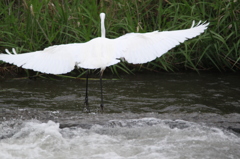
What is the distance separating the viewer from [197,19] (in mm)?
5941

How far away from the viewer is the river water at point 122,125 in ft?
11.0

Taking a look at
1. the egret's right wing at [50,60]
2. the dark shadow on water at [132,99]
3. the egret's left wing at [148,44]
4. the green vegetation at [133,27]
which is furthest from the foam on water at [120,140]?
the green vegetation at [133,27]

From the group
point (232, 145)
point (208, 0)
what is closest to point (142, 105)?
point (232, 145)

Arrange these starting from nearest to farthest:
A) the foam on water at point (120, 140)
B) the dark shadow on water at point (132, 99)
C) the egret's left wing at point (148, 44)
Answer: the foam on water at point (120, 140), the dark shadow on water at point (132, 99), the egret's left wing at point (148, 44)

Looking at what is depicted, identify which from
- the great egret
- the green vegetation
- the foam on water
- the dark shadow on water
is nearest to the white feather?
the great egret

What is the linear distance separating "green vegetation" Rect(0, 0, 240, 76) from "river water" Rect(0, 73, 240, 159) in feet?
2.45

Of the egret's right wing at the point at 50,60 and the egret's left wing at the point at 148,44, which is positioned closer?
the egret's right wing at the point at 50,60

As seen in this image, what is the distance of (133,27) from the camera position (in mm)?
6043

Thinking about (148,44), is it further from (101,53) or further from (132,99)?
(132,99)

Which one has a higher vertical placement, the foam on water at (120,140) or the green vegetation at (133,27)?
the green vegetation at (133,27)

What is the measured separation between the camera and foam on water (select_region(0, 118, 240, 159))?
3.32 m

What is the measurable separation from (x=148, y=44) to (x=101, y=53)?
0.52 m

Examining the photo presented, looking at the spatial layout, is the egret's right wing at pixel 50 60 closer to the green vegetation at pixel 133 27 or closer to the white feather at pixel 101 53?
the white feather at pixel 101 53

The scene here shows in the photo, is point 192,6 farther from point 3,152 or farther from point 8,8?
point 3,152
